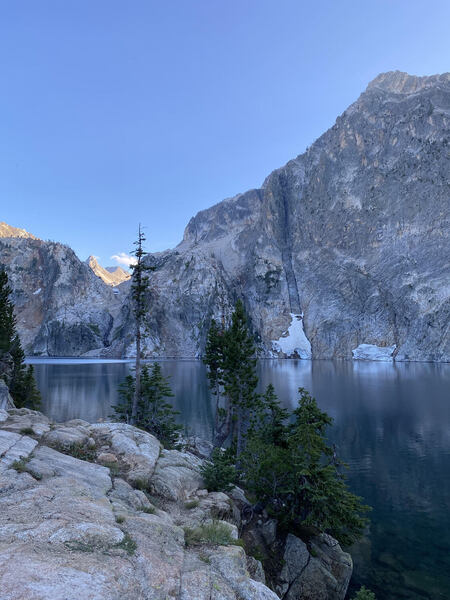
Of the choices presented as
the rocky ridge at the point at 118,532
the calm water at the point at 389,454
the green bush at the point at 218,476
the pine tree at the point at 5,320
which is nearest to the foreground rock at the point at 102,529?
the rocky ridge at the point at 118,532

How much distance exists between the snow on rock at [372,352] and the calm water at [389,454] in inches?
3579

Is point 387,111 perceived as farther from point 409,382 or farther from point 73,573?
point 73,573

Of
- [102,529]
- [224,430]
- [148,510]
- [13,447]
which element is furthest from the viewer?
[224,430]

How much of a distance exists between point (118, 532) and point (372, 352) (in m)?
186

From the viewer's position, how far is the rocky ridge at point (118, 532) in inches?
233

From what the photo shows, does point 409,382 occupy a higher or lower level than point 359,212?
lower

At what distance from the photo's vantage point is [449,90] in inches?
7303

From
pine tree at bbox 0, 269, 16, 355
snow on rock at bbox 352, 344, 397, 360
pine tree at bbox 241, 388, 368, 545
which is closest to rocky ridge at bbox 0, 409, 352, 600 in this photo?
pine tree at bbox 241, 388, 368, 545

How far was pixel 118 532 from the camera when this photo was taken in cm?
813

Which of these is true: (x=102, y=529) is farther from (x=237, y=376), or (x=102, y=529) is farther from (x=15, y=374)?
(x=15, y=374)

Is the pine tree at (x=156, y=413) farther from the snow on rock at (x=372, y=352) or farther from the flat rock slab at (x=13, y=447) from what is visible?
the snow on rock at (x=372, y=352)

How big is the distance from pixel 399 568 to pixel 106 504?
1789 centimetres

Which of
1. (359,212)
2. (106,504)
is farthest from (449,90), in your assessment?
(106,504)

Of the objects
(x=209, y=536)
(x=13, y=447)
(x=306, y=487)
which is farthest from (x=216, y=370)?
(x=209, y=536)
